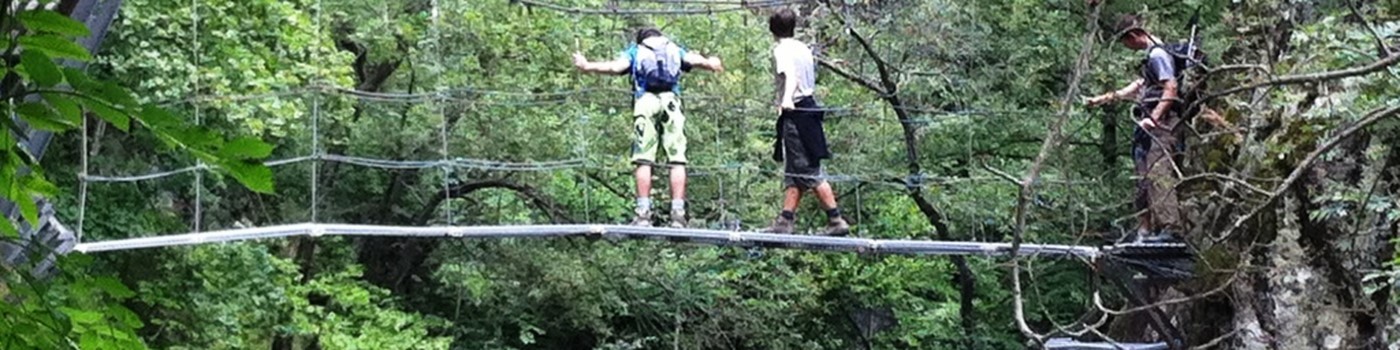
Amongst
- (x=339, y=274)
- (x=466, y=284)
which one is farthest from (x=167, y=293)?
(x=466, y=284)

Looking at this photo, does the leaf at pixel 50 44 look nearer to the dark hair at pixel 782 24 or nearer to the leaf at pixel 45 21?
the leaf at pixel 45 21

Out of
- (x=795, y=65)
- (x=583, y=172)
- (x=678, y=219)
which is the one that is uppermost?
(x=795, y=65)

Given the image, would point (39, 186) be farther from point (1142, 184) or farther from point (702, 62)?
point (1142, 184)

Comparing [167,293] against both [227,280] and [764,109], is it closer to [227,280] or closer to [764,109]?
[227,280]

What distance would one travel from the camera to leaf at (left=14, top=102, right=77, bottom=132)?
800mm

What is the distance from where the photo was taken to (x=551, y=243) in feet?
30.0

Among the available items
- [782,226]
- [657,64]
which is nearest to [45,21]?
[657,64]

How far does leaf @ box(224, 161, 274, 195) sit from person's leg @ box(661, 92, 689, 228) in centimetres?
411

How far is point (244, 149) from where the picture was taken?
793 millimetres

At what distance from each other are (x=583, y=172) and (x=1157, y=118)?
407 centimetres

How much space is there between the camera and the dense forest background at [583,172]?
7.14m

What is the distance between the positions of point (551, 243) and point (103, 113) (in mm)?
8377

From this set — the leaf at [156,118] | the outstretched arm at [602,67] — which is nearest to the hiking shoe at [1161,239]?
the outstretched arm at [602,67]

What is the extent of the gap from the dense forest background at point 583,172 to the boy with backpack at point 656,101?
137cm
